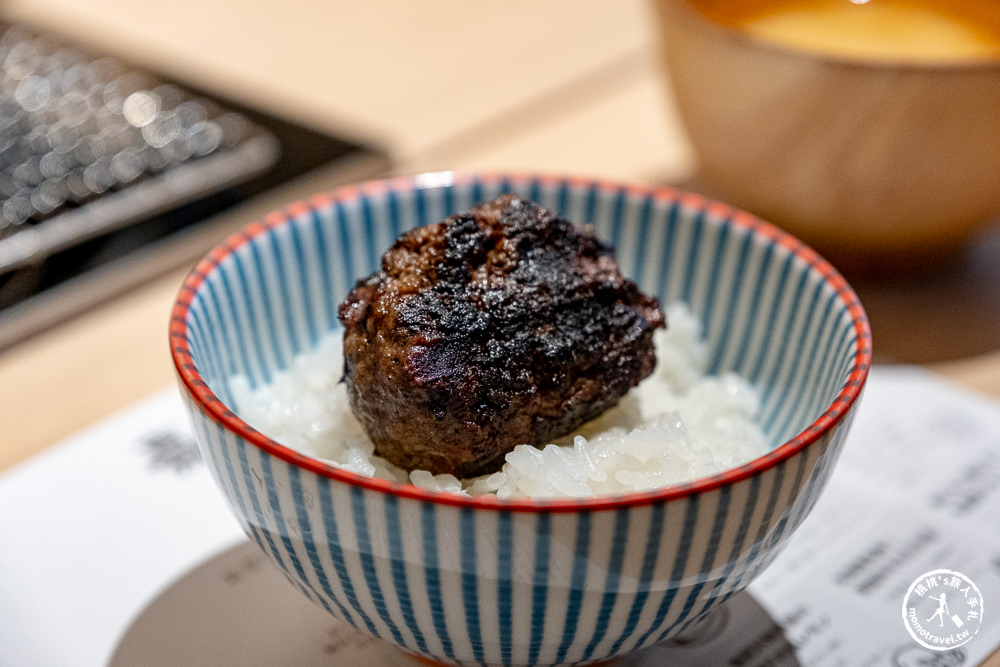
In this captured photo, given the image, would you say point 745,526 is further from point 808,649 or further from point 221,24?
point 221,24

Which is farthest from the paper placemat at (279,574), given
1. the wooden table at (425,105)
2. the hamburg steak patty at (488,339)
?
the hamburg steak patty at (488,339)

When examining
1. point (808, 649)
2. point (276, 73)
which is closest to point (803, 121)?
point (808, 649)

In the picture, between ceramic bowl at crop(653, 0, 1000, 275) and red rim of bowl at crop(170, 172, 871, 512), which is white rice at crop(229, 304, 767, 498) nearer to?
red rim of bowl at crop(170, 172, 871, 512)

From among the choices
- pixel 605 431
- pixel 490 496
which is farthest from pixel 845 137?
pixel 490 496

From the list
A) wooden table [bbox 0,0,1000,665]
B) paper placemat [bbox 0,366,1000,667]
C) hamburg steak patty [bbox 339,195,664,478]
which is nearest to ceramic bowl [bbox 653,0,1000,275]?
wooden table [bbox 0,0,1000,665]

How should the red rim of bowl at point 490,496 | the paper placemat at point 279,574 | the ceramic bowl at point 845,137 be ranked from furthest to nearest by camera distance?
the ceramic bowl at point 845,137 → the paper placemat at point 279,574 → the red rim of bowl at point 490,496

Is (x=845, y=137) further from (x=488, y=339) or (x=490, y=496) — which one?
(x=490, y=496)

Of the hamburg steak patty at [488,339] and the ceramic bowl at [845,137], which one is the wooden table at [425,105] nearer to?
the ceramic bowl at [845,137]
